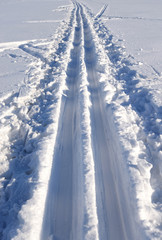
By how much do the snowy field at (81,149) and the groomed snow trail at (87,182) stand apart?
0.02 meters

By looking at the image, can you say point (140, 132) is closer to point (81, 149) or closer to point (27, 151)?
point (81, 149)

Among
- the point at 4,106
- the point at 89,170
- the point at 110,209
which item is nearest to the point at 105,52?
the point at 4,106

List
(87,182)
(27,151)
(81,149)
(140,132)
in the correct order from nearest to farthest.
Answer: (87,182)
(81,149)
(27,151)
(140,132)

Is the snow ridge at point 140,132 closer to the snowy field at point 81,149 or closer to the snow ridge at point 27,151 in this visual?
the snowy field at point 81,149

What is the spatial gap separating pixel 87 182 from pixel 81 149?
0.86 meters

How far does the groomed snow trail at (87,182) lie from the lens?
311 cm

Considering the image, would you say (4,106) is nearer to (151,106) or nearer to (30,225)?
(30,225)

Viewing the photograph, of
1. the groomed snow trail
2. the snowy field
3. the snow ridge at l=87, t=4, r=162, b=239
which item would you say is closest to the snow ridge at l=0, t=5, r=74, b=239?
the snowy field

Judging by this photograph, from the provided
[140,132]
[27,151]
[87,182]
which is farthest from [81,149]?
[140,132]

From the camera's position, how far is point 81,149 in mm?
4309

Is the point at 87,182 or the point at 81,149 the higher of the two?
the point at 81,149

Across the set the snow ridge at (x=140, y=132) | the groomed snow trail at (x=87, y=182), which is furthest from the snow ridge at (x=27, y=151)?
the snow ridge at (x=140, y=132)

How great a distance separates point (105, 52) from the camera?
971 centimetres

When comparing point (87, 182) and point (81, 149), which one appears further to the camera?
point (81, 149)
